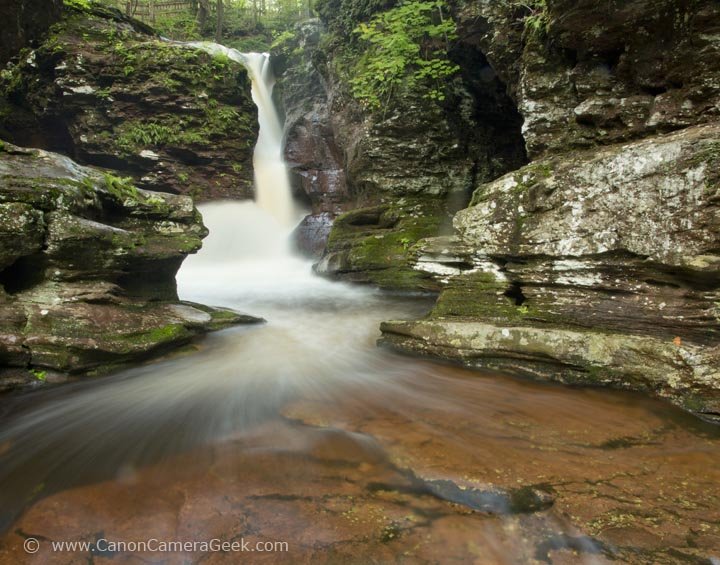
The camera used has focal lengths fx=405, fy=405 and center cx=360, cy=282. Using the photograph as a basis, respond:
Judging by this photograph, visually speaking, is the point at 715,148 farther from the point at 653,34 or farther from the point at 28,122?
the point at 28,122

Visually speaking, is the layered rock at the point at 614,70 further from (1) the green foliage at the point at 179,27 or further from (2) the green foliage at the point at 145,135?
(1) the green foliage at the point at 179,27

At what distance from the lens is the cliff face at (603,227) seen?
4359mm

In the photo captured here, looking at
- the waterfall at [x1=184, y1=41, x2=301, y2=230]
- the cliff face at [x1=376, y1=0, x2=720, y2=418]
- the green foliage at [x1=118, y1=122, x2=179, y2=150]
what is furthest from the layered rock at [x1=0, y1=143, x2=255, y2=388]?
the waterfall at [x1=184, y1=41, x2=301, y2=230]

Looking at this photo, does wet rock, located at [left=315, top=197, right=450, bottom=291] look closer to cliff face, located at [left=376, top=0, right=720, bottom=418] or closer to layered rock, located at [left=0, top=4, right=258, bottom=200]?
cliff face, located at [left=376, top=0, right=720, bottom=418]

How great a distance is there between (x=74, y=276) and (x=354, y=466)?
4994mm

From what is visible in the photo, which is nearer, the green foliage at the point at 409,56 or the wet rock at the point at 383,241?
the green foliage at the point at 409,56

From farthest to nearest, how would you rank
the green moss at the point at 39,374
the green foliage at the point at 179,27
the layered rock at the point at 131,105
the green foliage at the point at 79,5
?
the green foliage at the point at 179,27
the green foliage at the point at 79,5
the layered rock at the point at 131,105
the green moss at the point at 39,374

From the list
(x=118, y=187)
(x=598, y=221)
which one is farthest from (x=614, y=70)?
(x=118, y=187)

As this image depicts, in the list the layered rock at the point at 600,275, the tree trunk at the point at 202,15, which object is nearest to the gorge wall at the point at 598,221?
the layered rock at the point at 600,275

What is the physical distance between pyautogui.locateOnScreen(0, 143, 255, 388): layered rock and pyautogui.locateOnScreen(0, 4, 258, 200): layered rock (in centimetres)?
911

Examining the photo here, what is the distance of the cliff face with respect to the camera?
4.36 metres

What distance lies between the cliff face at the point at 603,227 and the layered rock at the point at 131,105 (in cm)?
1201

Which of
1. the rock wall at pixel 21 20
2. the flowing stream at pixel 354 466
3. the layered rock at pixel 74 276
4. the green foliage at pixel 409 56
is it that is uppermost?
the green foliage at pixel 409 56

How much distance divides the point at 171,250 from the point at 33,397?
3.00 m
